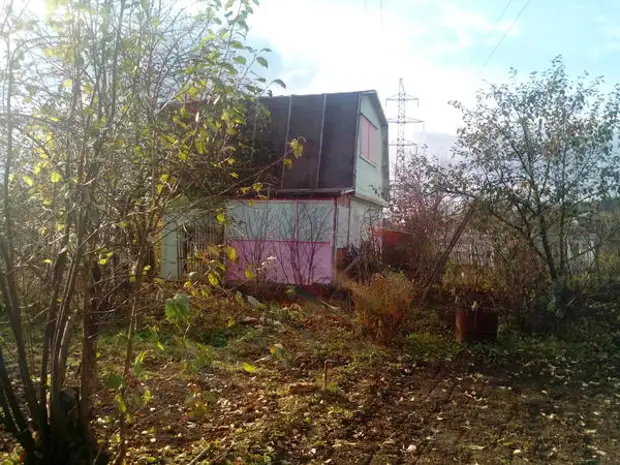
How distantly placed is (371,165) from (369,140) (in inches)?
28.0

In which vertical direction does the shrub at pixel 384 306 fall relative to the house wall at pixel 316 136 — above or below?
below

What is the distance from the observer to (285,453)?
3939 mm

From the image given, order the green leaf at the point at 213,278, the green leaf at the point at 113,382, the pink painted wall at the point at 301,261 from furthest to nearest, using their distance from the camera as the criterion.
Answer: the pink painted wall at the point at 301,261 → the green leaf at the point at 213,278 → the green leaf at the point at 113,382

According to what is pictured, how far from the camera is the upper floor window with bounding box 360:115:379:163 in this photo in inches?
556

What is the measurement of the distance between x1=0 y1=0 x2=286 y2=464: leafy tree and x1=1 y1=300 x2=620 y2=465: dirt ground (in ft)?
1.18

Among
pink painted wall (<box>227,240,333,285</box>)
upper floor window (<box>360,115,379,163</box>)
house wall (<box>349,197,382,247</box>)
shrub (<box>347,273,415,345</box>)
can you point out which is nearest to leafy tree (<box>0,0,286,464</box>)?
shrub (<box>347,273,415,345</box>)

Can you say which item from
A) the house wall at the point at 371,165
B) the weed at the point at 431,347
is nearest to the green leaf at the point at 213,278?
the weed at the point at 431,347

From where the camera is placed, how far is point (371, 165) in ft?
50.0

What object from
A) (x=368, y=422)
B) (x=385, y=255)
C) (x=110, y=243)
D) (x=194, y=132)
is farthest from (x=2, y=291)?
(x=385, y=255)

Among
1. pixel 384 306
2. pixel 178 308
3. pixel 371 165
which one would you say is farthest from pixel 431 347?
pixel 371 165

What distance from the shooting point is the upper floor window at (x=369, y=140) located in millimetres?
14127

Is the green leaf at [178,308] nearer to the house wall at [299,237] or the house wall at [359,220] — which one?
the house wall at [299,237]

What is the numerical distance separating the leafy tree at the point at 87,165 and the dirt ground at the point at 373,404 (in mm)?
361

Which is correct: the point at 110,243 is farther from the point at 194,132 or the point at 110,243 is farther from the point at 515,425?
the point at 515,425
